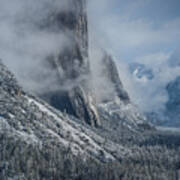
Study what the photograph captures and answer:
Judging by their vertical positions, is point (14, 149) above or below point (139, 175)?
above

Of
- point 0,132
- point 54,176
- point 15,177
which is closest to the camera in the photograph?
point 15,177

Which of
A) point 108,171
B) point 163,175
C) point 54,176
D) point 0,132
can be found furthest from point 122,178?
point 0,132

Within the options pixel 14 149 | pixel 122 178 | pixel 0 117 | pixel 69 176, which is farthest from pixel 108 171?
pixel 0 117

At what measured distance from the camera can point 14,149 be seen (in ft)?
556

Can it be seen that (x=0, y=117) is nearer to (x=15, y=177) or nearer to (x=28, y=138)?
(x=28, y=138)

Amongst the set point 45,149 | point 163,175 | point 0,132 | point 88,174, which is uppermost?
point 0,132

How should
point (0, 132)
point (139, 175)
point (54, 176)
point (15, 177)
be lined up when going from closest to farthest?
point (15, 177), point (54, 176), point (0, 132), point (139, 175)

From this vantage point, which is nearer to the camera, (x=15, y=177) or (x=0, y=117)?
(x=15, y=177)

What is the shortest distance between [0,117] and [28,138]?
22774mm

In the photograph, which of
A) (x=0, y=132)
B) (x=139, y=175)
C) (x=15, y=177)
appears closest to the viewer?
(x=15, y=177)

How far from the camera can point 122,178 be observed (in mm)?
185750

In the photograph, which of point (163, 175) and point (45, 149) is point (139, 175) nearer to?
point (163, 175)

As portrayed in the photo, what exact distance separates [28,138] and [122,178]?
63.7 m

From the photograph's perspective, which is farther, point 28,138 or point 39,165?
point 28,138
